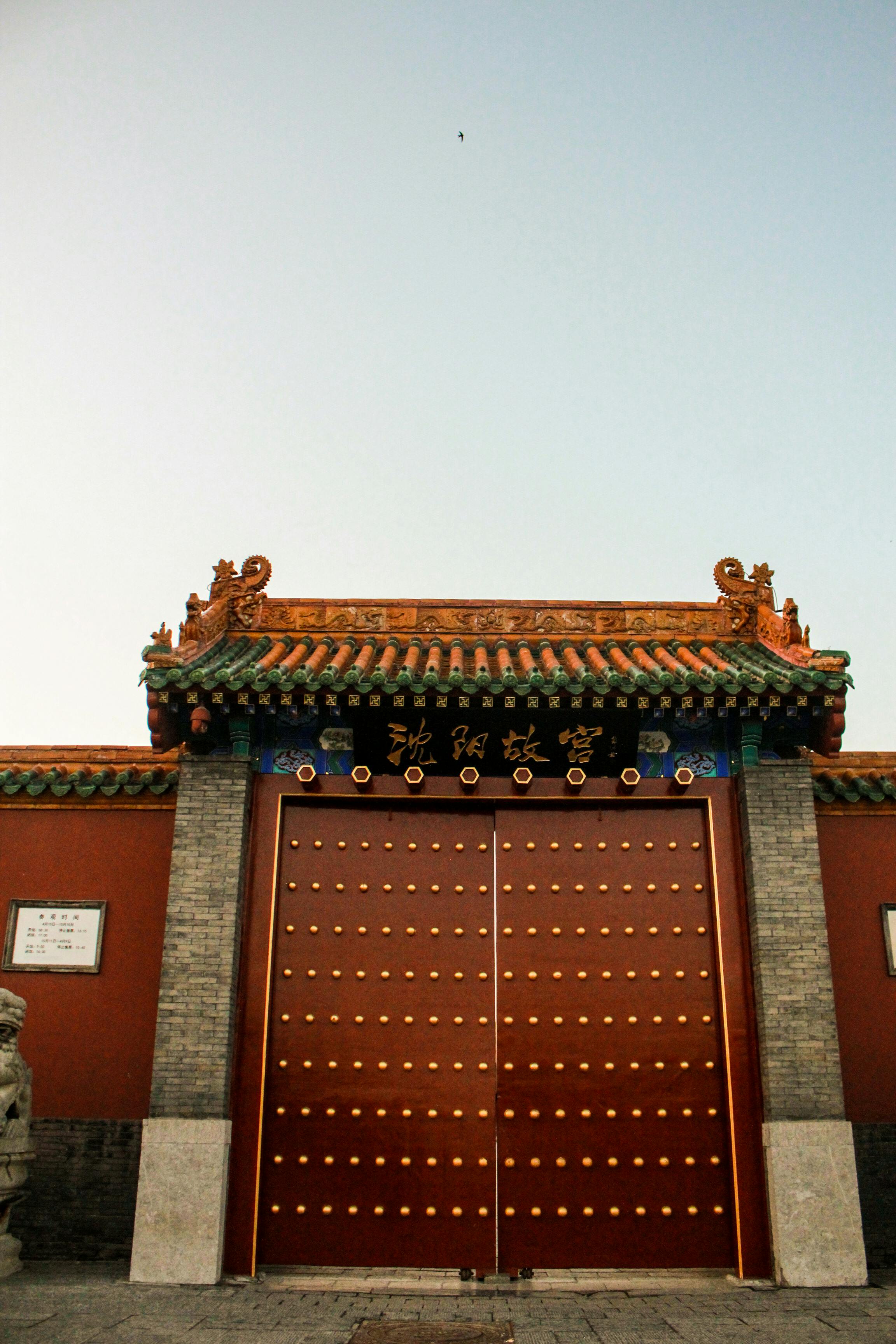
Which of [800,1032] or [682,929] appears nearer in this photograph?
[800,1032]

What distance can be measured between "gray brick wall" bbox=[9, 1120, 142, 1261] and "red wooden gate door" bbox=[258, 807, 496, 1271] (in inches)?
48.1

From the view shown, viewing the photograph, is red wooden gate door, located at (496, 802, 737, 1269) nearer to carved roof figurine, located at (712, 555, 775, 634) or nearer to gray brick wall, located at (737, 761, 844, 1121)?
gray brick wall, located at (737, 761, 844, 1121)

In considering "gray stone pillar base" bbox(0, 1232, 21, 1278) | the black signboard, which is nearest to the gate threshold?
"gray stone pillar base" bbox(0, 1232, 21, 1278)

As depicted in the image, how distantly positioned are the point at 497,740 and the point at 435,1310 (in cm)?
368

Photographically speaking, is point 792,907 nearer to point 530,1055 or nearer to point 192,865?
point 530,1055

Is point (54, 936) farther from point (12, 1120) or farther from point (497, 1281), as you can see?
point (497, 1281)

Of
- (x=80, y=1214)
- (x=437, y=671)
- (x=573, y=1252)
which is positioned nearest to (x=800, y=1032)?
(x=573, y=1252)

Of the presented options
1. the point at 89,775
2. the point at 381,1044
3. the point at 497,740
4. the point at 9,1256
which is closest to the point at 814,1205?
the point at 381,1044

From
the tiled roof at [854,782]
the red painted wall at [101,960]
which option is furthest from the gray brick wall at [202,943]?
the tiled roof at [854,782]

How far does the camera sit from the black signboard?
7.52 m

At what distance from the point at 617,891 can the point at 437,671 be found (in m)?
2.12

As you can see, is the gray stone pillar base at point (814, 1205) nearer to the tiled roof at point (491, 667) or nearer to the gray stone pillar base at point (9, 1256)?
the tiled roof at point (491, 667)

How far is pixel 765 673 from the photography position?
7.21 m

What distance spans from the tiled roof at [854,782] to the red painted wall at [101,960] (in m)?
5.32
